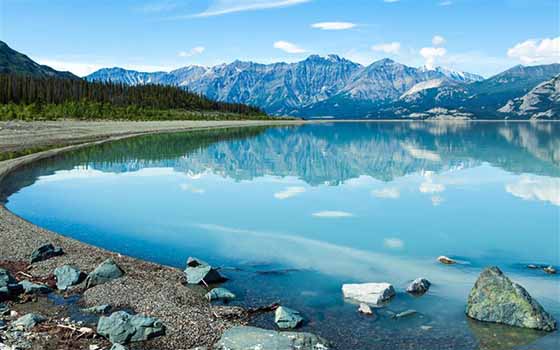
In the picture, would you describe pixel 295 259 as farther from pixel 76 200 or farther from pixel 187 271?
pixel 76 200

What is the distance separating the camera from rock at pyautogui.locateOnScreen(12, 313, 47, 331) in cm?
1176

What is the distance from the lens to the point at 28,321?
11930 millimetres

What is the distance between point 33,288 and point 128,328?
453 centimetres

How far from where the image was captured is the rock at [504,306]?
12287 mm

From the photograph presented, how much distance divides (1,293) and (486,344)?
12.5 m

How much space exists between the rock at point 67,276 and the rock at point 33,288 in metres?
0.39

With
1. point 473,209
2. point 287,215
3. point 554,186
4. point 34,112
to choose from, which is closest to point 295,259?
point 287,215

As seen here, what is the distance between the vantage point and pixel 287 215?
26703 mm

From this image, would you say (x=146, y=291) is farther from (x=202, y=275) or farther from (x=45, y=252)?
(x=45, y=252)

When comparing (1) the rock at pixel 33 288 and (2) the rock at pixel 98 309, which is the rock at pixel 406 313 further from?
(1) the rock at pixel 33 288

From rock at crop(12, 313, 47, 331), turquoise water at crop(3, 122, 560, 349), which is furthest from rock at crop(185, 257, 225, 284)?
rock at crop(12, 313, 47, 331)

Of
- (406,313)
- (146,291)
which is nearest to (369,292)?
(406,313)

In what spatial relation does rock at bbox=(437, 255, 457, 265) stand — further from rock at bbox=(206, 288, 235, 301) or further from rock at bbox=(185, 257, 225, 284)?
rock at bbox=(206, 288, 235, 301)

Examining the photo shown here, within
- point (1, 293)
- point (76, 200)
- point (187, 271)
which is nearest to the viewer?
point (1, 293)
